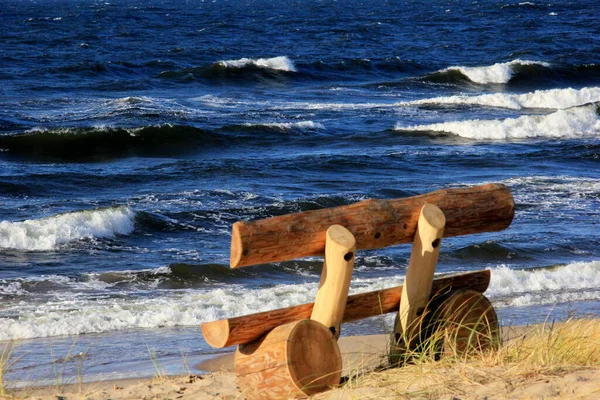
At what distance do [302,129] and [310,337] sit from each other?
51.3 feet

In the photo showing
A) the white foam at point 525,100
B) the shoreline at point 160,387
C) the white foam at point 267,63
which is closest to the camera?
the shoreline at point 160,387

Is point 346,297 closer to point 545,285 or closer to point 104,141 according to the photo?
point 545,285

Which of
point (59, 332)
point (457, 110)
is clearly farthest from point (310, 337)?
point (457, 110)

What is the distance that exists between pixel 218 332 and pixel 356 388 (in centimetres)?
75

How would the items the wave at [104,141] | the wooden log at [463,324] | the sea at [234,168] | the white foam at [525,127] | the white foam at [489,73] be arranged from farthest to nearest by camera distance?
the white foam at [489,73] → the white foam at [525,127] → the wave at [104,141] → the sea at [234,168] → the wooden log at [463,324]

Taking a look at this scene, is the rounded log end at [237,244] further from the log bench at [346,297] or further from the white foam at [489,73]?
the white foam at [489,73]

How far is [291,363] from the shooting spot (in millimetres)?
4465

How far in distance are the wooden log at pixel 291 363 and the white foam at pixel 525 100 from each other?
2074 cm

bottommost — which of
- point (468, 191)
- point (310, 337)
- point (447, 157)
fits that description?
point (447, 157)

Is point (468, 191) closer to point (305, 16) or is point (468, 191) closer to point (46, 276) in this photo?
point (46, 276)

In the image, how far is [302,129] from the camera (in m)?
20.0

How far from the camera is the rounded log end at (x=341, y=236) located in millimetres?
4493

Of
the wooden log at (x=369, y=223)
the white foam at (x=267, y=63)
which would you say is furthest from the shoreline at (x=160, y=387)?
the white foam at (x=267, y=63)

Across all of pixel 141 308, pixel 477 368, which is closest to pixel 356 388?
pixel 477 368
